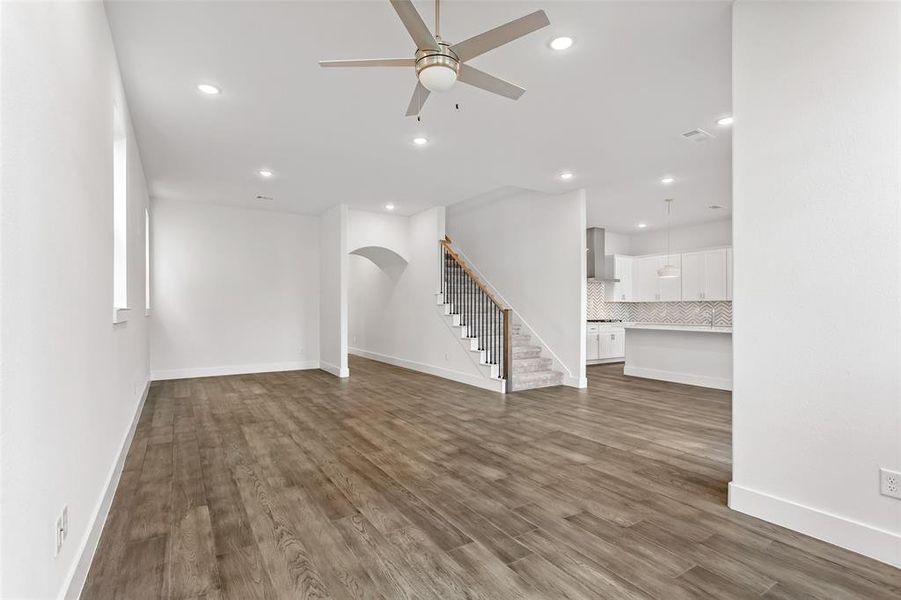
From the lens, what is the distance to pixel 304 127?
413cm

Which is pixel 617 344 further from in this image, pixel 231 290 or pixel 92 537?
pixel 92 537

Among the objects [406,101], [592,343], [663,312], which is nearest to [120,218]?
[406,101]

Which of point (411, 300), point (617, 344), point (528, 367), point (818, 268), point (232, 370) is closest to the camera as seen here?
point (818, 268)

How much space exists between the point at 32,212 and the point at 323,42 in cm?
207

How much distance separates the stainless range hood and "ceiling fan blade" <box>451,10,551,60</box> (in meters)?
7.74

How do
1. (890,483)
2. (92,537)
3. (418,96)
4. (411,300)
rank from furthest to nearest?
(411,300)
(418,96)
(92,537)
(890,483)

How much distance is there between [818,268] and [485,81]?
1977 mm

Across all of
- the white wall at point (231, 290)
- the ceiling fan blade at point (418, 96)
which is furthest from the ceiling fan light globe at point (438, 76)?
the white wall at point (231, 290)

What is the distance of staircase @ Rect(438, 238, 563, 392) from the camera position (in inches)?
246

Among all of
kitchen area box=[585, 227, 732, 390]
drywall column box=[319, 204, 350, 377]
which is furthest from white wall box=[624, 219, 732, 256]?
drywall column box=[319, 204, 350, 377]

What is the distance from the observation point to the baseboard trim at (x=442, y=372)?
20.4 ft

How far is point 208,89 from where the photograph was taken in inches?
134

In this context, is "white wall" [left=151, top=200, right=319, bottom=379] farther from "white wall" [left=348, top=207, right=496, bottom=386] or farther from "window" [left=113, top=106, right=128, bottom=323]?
"window" [left=113, top=106, right=128, bottom=323]

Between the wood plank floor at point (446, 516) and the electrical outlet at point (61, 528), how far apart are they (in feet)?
1.12
